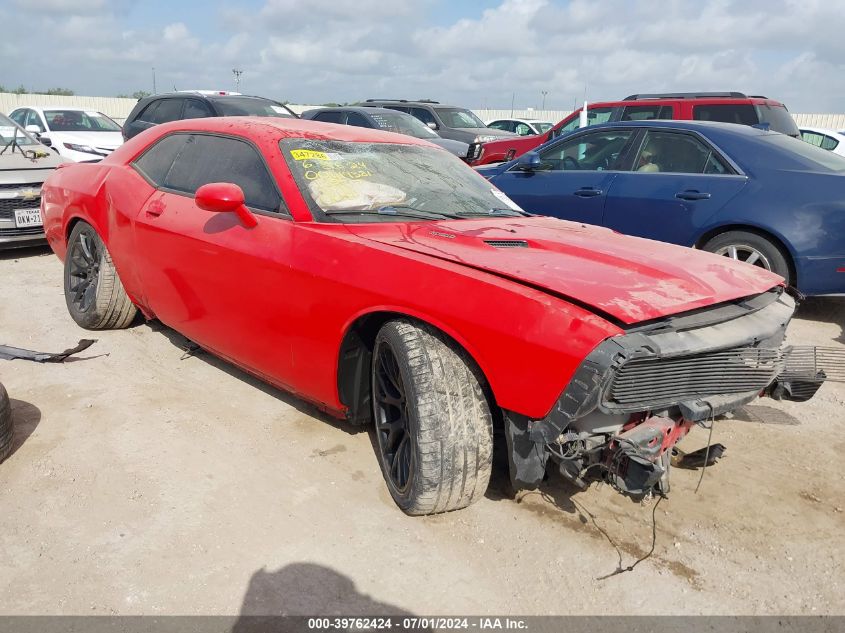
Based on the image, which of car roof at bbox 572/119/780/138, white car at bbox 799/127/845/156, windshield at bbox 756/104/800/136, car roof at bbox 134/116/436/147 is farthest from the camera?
white car at bbox 799/127/845/156

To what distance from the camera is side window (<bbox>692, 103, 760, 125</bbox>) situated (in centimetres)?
806

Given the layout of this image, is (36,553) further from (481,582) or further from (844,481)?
(844,481)

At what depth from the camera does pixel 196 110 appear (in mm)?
9203

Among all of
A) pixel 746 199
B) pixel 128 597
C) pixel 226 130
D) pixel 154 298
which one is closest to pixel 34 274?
pixel 154 298

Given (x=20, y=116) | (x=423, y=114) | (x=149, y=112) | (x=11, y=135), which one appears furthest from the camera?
(x=423, y=114)

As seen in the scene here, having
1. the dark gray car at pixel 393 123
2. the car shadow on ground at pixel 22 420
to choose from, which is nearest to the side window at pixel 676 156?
the dark gray car at pixel 393 123

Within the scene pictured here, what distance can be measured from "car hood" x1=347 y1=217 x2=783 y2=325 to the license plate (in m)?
5.35

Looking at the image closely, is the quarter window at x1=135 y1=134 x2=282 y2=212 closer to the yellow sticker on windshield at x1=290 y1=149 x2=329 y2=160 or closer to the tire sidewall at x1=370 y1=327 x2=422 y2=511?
the yellow sticker on windshield at x1=290 y1=149 x2=329 y2=160

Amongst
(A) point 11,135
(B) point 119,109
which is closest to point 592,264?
(A) point 11,135

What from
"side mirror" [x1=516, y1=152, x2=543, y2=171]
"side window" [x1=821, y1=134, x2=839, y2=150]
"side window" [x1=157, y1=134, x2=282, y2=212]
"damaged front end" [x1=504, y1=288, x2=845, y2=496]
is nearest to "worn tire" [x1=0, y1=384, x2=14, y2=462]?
"side window" [x1=157, y1=134, x2=282, y2=212]

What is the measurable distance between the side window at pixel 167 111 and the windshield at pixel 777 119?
7543mm

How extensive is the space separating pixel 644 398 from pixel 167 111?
30.2 ft

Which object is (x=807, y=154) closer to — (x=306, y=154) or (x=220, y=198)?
(x=306, y=154)

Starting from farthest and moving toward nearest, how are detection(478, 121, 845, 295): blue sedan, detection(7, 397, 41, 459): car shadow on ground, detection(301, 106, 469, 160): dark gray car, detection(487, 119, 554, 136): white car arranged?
detection(487, 119, 554, 136): white car, detection(301, 106, 469, 160): dark gray car, detection(478, 121, 845, 295): blue sedan, detection(7, 397, 41, 459): car shadow on ground
